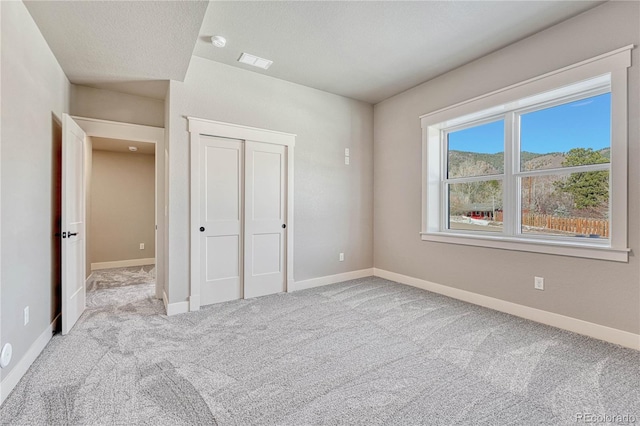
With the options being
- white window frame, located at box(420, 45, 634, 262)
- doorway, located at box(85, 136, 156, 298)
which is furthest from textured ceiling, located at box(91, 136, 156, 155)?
white window frame, located at box(420, 45, 634, 262)

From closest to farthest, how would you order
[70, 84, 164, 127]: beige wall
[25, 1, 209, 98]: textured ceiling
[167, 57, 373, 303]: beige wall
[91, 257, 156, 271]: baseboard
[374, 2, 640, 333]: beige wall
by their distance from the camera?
[25, 1, 209, 98]: textured ceiling → [374, 2, 640, 333]: beige wall → [167, 57, 373, 303]: beige wall → [70, 84, 164, 127]: beige wall → [91, 257, 156, 271]: baseboard

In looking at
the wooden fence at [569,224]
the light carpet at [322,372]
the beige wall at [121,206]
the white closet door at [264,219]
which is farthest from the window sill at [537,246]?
the beige wall at [121,206]

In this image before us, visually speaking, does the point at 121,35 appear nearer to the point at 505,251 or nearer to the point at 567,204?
the point at 505,251

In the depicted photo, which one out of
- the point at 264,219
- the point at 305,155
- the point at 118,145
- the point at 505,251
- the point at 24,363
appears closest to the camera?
the point at 24,363

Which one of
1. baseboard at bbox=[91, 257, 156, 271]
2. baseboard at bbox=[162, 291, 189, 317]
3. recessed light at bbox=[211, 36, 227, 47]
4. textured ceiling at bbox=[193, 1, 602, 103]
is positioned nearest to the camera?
textured ceiling at bbox=[193, 1, 602, 103]

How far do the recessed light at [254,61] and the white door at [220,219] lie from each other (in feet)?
2.96

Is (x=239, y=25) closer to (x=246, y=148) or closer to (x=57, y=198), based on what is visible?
(x=246, y=148)

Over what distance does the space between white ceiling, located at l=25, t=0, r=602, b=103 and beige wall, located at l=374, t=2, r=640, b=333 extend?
20 centimetres

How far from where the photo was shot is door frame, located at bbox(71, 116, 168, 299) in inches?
139

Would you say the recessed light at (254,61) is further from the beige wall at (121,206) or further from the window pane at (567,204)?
the beige wall at (121,206)

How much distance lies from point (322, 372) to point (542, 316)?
2288mm

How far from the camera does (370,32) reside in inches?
112

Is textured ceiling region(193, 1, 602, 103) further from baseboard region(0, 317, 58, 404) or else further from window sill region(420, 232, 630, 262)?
baseboard region(0, 317, 58, 404)

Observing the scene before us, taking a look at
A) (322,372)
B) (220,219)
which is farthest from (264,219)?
(322,372)
